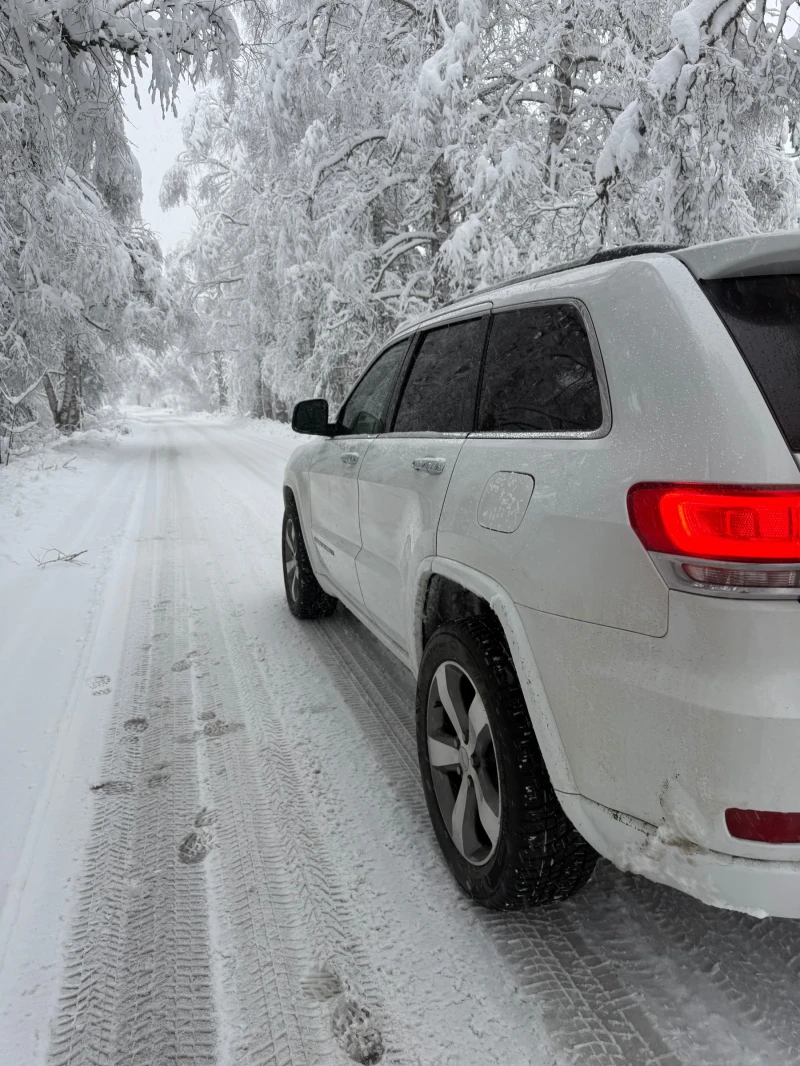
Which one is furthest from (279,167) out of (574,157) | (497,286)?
(497,286)

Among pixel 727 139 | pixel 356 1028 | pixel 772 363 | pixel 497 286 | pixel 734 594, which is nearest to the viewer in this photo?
pixel 734 594

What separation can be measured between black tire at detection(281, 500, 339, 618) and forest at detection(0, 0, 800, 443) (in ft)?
9.99

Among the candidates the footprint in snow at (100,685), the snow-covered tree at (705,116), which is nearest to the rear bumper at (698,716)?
the footprint in snow at (100,685)

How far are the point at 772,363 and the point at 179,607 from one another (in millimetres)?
4613

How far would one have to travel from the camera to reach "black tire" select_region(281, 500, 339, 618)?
15.7 feet

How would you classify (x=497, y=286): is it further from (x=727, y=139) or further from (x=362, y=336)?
(x=362, y=336)

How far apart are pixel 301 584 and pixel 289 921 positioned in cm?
284

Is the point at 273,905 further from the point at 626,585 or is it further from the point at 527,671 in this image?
the point at 626,585

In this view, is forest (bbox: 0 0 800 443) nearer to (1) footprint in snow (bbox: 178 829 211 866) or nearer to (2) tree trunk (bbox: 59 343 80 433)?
(2) tree trunk (bbox: 59 343 80 433)

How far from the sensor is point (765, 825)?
1422mm

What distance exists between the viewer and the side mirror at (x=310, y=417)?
3908 mm

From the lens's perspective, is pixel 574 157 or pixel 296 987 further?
pixel 574 157

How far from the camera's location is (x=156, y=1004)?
1.84 m

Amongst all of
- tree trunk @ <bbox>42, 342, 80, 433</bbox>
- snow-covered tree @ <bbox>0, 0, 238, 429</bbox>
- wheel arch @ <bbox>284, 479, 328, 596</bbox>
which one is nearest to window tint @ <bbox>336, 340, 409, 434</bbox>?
wheel arch @ <bbox>284, 479, 328, 596</bbox>
